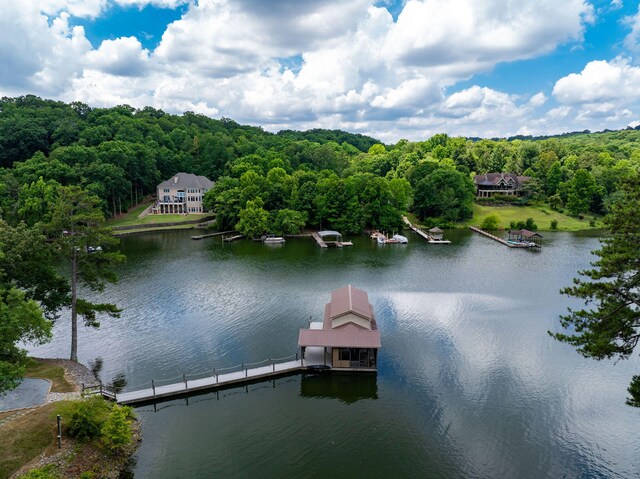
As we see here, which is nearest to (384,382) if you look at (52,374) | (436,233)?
(52,374)


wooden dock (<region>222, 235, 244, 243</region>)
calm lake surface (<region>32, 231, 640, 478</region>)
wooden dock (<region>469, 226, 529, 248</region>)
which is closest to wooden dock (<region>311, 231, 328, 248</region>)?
wooden dock (<region>222, 235, 244, 243</region>)

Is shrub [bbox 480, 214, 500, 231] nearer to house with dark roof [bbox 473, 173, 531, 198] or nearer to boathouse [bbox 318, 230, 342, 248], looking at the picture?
house with dark roof [bbox 473, 173, 531, 198]

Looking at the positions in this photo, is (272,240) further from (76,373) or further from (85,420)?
(85,420)

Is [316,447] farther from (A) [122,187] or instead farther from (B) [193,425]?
(A) [122,187]

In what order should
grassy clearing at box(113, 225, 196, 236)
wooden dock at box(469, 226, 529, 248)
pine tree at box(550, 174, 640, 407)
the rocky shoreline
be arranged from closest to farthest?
pine tree at box(550, 174, 640, 407), the rocky shoreline, wooden dock at box(469, 226, 529, 248), grassy clearing at box(113, 225, 196, 236)

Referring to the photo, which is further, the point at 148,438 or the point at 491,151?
the point at 491,151

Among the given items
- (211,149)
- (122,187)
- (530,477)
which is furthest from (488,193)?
(530,477)
